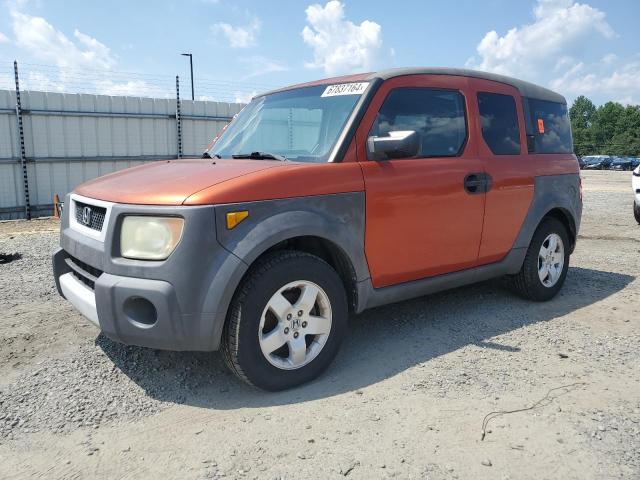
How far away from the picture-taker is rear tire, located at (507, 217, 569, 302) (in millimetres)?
4625

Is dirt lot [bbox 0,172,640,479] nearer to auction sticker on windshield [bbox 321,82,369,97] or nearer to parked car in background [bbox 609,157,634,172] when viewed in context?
auction sticker on windshield [bbox 321,82,369,97]

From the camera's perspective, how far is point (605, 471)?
229 cm

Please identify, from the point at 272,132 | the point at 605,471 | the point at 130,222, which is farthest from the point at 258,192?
the point at 605,471

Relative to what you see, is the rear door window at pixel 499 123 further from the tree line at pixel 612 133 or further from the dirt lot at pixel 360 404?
the tree line at pixel 612 133

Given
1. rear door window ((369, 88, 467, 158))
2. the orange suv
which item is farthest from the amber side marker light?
rear door window ((369, 88, 467, 158))

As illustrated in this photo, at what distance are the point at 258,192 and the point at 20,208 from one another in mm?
9928

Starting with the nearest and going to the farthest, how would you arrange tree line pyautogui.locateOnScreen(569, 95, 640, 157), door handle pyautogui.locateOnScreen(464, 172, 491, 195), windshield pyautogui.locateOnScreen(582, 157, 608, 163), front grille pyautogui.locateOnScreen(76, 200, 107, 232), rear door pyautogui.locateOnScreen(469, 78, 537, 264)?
front grille pyautogui.locateOnScreen(76, 200, 107, 232) → door handle pyautogui.locateOnScreen(464, 172, 491, 195) → rear door pyautogui.locateOnScreen(469, 78, 537, 264) → windshield pyautogui.locateOnScreen(582, 157, 608, 163) → tree line pyautogui.locateOnScreen(569, 95, 640, 157)

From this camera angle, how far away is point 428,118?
380 cm

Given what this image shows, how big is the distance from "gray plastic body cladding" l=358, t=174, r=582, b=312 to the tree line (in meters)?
73.0

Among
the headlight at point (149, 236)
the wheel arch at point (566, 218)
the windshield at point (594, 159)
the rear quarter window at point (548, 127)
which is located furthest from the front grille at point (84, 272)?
the windshield at point (594, 159)

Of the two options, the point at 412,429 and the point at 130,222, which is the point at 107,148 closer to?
the point at 130,222

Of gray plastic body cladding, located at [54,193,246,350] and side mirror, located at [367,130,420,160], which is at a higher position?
side mirror, located at [367,130,420,160]

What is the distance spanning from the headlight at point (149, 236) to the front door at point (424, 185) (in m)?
1.22

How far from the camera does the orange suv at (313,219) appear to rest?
9.01ft
